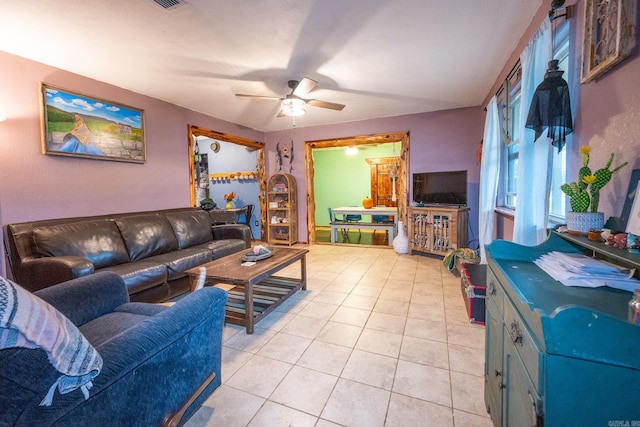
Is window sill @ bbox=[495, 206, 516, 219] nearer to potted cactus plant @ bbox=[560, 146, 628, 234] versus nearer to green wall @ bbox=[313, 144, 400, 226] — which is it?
potted cactus plant @ bbox=[560, 146, 628, 234]

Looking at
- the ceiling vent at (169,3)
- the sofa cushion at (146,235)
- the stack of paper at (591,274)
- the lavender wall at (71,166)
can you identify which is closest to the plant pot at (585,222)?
the stack of paper at (591,274)

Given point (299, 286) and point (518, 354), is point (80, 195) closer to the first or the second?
point (299, 286)

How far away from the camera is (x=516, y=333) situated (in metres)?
0.82

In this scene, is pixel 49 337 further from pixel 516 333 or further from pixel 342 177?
pixel 342 177

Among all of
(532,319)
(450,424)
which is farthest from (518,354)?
(450,424)

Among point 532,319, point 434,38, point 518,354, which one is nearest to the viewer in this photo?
point 532,319

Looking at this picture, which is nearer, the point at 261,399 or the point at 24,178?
the point at 261,399

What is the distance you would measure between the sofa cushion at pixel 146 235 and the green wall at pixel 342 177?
464 cm

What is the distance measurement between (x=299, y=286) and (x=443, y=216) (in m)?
2.63

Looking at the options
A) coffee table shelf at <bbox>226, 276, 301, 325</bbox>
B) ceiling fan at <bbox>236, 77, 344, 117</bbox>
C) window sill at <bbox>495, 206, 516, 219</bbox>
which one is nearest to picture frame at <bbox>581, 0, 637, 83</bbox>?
window sill at <bbox>495, 206, 516, 219</bbox>

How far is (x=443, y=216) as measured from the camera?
13.8 ft

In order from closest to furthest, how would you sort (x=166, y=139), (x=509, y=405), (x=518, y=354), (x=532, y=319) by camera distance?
(x=532, y=319)
(x=518, y=354)
(x=509, y=405)
(x=166, y=139)

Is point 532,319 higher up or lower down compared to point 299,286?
higher up

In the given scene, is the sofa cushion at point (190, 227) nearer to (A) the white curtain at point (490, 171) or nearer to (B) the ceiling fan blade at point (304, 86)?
(B) the ceiling fan blade at point (304, 86)
